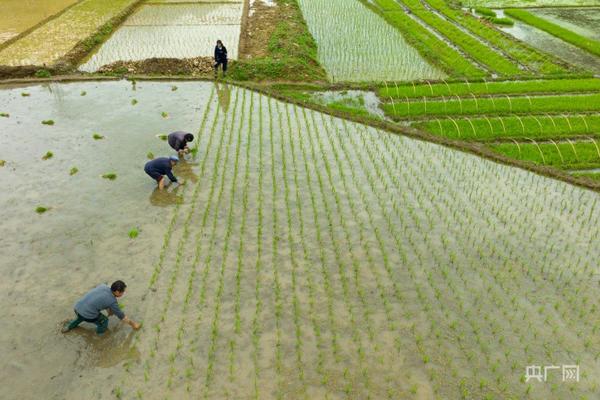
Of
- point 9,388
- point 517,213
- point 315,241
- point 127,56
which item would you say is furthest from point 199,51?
point 9,388

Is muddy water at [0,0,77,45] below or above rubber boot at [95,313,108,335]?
above

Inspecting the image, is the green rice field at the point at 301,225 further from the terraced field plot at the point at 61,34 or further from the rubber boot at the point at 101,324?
the terraced field plot at the point at 61,34

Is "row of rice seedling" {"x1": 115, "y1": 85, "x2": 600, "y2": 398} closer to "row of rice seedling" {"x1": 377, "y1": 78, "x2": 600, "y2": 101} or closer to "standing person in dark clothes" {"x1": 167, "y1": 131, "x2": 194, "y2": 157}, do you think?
"standing person in dark clothes" {"x1": 167, "y1": 131, "x2": 194, "y2": 157}

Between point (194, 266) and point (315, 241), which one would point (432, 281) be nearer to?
point (315, 241)

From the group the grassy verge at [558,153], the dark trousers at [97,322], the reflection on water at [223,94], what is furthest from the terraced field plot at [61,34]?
the grassy verge at [558,153]

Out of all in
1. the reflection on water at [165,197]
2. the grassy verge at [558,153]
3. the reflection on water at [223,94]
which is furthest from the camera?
the reflection on water at [223,94]

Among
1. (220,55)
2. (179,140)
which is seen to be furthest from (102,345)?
(220,55)

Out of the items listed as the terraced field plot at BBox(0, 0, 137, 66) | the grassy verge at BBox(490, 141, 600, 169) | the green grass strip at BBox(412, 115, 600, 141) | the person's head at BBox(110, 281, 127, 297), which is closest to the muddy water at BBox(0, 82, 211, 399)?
the person's head at BBox(110, 281, 127, 297)
